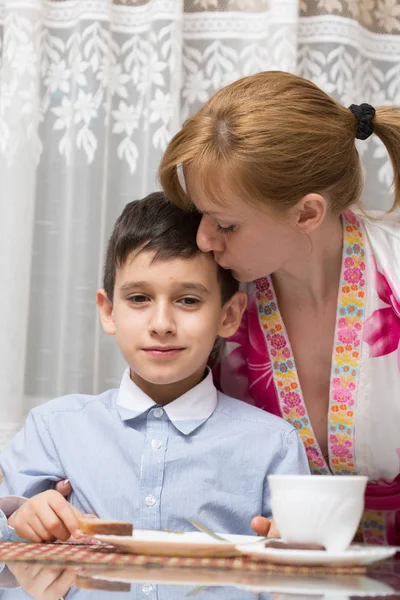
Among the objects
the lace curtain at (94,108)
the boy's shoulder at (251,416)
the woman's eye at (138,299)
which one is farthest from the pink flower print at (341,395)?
the lace curtain at (94,108)

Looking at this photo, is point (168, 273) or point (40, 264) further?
point (40, 264)

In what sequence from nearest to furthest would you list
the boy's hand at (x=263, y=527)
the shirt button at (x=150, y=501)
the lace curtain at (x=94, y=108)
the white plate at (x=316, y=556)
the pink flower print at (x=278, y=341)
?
the white plate at (x=316, y=556), the boy's hand at (x=263, y=527), the shirt button at (x=150, y=501), the pink flower print at (x=278, y=341), the lace curtain at (x=94, y=108)

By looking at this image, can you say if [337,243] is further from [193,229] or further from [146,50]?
[146,50]

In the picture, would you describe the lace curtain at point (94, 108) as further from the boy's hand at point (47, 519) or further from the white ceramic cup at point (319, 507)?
the white ceramic cup at point (319, 507)

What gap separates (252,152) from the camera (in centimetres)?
129

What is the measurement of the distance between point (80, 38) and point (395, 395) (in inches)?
34.6

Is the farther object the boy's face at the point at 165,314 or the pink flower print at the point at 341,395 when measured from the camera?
the pink flower print at the point at 341,395

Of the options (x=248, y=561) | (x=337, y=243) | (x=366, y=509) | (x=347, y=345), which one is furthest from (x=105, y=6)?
(x=248, y=561)

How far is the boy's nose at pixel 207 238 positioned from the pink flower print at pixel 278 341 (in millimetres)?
218

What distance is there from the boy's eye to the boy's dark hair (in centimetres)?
6

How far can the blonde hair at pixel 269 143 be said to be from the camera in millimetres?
1297

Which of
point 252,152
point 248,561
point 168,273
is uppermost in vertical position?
point 252,152

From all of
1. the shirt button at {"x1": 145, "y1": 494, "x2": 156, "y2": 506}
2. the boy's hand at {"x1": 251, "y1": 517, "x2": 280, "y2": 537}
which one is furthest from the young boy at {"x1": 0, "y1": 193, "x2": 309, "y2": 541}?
the boy's hand at {"x1": 251, "y1": 517, "x2": 280, "y2": 537}

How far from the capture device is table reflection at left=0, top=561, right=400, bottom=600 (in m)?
0.70
